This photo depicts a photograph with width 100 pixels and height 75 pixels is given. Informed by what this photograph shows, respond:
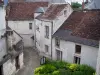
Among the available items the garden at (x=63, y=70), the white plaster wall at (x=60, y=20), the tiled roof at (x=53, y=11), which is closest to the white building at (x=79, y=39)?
the white plaster wall at (x=60, y=20)

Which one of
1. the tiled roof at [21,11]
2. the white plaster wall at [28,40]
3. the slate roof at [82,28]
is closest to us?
the slate roof at [82,28]

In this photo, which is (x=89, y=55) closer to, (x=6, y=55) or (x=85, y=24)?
(x=85, y=24)

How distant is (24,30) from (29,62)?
35.5 feet

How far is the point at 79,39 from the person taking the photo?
23.1 m

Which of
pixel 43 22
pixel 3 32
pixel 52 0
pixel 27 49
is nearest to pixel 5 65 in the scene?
pixel 3 32

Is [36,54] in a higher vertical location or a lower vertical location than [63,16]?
lower

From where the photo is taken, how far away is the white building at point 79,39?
21798mm

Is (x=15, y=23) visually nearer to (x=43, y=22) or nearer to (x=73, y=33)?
(x=43, y=22)

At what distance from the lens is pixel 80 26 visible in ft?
82.4

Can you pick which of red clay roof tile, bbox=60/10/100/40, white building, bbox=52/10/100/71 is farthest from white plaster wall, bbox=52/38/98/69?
red clay roof tile, bbox=60/10/100/40

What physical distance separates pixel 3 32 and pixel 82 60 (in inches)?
453

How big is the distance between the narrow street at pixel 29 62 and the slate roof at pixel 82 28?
6.15m

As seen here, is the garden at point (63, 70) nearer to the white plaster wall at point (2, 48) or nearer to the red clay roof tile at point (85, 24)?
the red clay roof tile at point (85, 24)

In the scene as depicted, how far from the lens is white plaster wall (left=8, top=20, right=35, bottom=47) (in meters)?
36.9
